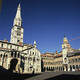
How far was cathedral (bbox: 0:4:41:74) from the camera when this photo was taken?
42.8 metres

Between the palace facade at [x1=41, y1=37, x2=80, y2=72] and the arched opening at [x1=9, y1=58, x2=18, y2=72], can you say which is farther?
the palace facade at [x1=41, y1=37, x2=80, y2=72]

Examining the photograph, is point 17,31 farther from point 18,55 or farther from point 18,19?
point 18,55

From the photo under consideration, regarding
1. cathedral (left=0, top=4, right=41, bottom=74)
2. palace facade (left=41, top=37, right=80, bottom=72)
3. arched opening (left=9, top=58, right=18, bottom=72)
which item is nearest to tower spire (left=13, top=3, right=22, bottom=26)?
cathedral (left=0, top=4, right=41, bottom=74)

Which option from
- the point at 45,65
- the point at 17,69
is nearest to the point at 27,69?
the point at 17,69

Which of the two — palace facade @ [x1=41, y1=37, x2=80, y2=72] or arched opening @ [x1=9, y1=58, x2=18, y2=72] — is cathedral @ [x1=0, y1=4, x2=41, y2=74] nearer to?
arched opening @ [x1=9, y1=58, x2=18, y2=72]

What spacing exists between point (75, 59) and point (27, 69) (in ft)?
97.6

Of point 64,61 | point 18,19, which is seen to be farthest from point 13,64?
point 18,19

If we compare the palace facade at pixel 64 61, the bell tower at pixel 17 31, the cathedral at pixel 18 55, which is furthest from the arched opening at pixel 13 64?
A: the palace facade at pixel 64 61

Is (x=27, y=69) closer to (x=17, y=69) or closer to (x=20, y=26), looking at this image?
(x=17, y=69)

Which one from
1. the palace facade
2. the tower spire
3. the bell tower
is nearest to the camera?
the palace facade

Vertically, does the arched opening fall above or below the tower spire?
below

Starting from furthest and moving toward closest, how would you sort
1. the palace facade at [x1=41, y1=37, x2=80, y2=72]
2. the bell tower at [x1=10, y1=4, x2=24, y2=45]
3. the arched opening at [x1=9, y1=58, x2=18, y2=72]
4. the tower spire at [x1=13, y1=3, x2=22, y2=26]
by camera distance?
1. the tower spire at [x1=13, y1=3, x2=22, y2=26]
2. the bell tower at [x1=10, y1=4, x2=24, y2=45]
3. the palace facade at [x1=41, y1=37, x2=80, y2=72]
4. the arched opening at [x1=9, y1=58, x2=18, y2=72]

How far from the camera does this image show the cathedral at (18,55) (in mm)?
42778

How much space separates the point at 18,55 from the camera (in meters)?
44.8
